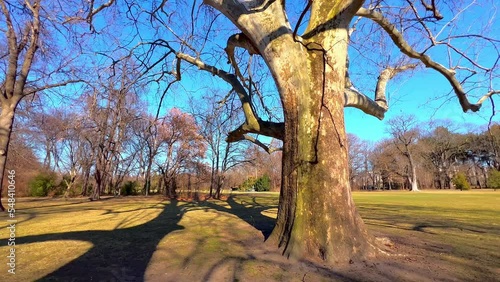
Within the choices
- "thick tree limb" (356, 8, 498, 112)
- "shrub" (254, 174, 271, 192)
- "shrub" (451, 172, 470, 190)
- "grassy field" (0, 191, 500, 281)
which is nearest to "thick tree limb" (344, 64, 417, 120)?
"thick tree limb" (356, 8, 498, 112)

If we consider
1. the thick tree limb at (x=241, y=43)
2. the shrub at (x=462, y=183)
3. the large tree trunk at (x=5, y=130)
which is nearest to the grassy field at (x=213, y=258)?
the thick tree limb at (x=241, y=43)

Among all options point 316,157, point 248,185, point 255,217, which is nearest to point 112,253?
point 316,157

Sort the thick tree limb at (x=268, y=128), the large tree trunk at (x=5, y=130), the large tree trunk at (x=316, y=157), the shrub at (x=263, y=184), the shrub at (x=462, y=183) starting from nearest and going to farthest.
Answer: the large tree trunk at (x=316, y=157) < the thick tree limb at (x=268, y=128) < the large tree trunk at (x=5, y=130) < the shrub at (x=462, y=183) < the shrub at (x=263, y=184)

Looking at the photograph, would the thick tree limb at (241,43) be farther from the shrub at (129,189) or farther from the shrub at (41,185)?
the shrub at (41,185)

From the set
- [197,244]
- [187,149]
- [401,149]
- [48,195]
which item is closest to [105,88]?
[197,244]

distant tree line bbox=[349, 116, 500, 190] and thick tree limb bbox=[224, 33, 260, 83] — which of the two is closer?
thick tree limb bbox=[224, 33, 260, 83]

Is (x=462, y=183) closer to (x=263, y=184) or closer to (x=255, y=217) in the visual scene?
(x=263, y=184)

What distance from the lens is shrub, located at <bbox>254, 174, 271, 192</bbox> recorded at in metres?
45.4

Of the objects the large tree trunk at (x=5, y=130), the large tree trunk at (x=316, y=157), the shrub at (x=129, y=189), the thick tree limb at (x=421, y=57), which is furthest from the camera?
the shrub at (x=129, y=189)

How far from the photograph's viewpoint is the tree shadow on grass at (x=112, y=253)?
9.78ft

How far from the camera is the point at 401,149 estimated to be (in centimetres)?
4831

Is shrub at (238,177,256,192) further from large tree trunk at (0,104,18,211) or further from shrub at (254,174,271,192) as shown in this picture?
large tree trunk at (0,104,18,211)

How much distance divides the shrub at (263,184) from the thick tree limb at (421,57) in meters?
41.0

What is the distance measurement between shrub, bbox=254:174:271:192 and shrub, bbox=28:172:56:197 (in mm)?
28964
